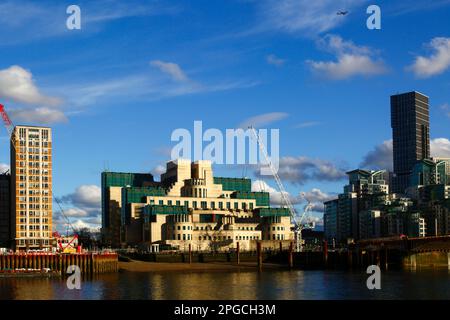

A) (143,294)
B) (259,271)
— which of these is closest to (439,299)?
(143,294)

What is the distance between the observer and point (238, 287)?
131625mm

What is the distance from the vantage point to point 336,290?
12350 cm

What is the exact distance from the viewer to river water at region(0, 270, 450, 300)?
115312 millimetres

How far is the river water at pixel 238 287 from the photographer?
11531cm
